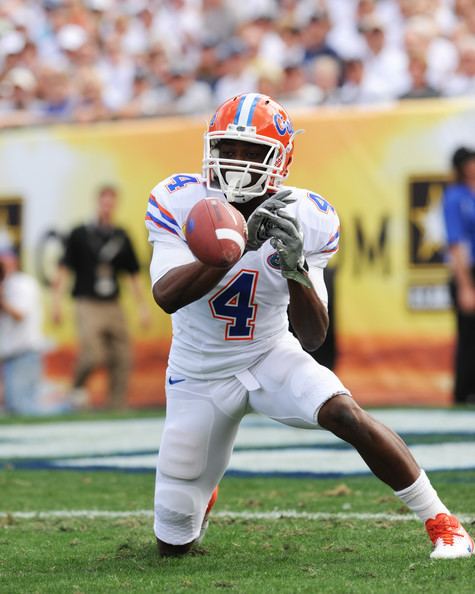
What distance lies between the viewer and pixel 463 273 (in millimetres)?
8375

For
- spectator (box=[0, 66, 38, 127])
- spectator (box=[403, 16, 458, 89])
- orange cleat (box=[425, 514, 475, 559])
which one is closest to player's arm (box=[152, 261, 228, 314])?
orange cleat (box=[425, 514, 475, 559])

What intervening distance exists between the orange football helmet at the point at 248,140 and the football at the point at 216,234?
0.29 m

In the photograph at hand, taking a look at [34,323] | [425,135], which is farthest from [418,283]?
[34,323]

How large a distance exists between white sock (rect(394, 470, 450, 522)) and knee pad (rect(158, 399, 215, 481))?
26.4 inches

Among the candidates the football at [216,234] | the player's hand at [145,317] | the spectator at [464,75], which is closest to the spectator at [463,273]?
the spectator at [464,75]

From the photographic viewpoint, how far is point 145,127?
31.8 feet

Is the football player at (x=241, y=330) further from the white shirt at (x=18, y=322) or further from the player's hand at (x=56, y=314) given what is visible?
the player's hand at (x=56, y=314)

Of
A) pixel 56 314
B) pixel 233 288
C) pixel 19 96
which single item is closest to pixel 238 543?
pixel 233 288

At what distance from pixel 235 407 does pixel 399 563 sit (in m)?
0.72

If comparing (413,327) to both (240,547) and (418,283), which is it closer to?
(418,283)

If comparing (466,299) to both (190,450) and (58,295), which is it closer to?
(58,295)

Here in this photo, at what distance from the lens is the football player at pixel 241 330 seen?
3.56 meters

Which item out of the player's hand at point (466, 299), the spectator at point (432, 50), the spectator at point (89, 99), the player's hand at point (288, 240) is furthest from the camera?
the spectator at point (89, 99)

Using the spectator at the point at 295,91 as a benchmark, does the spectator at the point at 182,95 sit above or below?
below
